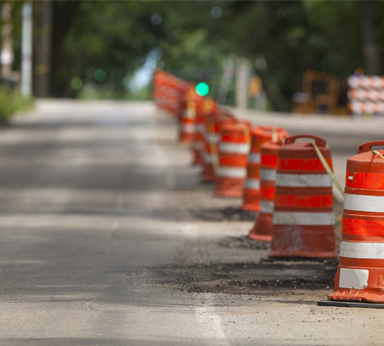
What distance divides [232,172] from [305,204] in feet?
18.3

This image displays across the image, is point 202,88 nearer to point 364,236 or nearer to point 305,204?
point 305,204

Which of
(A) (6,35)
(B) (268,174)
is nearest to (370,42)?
(A) (6,35)

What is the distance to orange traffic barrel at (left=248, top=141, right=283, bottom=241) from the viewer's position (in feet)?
36.3

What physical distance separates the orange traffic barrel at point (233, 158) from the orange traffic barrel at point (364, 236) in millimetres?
7631

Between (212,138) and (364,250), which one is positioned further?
(212,138)

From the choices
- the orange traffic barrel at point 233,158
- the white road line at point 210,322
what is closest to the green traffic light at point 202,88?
the orange traffic barrel at point 233,158

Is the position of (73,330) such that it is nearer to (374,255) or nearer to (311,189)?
(374,255)

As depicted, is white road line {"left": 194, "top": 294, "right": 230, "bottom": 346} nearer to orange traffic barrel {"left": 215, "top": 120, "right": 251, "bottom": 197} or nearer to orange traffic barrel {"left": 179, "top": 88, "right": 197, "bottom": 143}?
orange traffic barrel {"left": 215, "top": 120, "right": 251, "bottom": 197}

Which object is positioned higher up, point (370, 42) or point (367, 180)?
point (370, 42)

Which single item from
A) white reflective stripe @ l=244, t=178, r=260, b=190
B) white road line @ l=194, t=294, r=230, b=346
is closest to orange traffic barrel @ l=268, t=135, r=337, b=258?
white road line @ l=194, t=294, r=230, b=346

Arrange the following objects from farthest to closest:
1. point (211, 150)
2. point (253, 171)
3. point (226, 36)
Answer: point (226, 36), point (211, 150), point (253, 171)

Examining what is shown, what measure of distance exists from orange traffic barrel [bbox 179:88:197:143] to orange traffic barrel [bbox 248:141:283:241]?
13.8 meters

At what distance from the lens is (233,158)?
49.5ft

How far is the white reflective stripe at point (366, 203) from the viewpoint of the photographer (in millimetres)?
7383
